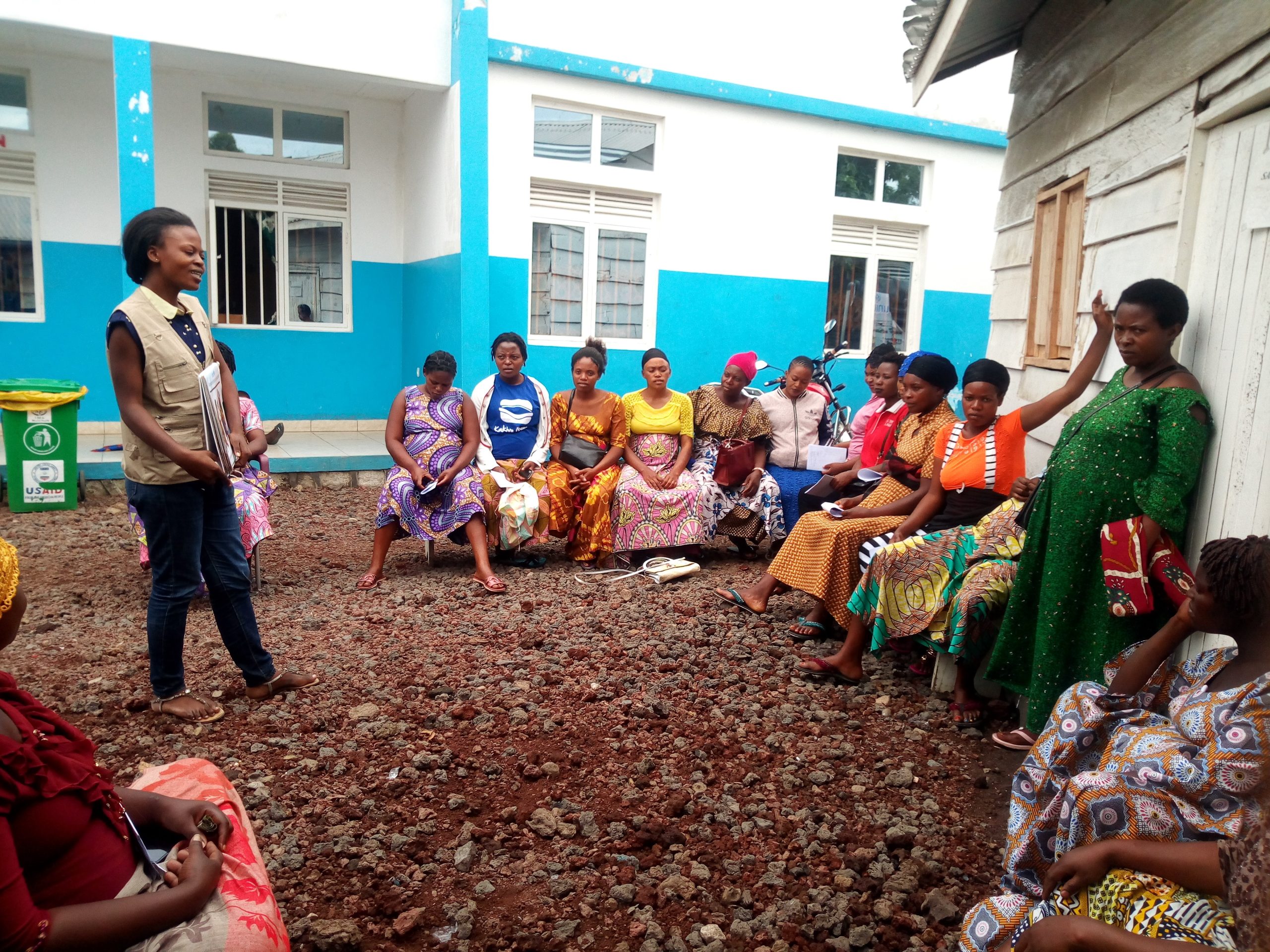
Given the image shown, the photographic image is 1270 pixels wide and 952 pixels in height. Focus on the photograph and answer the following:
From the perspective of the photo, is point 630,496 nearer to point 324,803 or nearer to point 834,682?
point 834,682

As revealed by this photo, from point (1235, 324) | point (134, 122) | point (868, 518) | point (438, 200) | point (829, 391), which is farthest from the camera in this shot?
point (438, 200)

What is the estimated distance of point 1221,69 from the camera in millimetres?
2945

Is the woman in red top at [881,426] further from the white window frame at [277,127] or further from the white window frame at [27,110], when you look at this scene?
the white window frame at [27,110]

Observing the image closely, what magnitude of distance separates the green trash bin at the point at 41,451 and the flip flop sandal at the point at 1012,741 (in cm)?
668

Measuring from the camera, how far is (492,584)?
519 cm

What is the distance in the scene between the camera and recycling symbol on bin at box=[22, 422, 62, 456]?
21.9 feet

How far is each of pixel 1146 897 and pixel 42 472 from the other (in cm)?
747

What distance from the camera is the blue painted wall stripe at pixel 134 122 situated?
7.35 metres

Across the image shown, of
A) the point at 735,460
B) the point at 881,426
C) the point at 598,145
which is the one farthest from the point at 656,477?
the point at 598,145

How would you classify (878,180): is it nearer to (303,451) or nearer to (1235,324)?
(303,451)

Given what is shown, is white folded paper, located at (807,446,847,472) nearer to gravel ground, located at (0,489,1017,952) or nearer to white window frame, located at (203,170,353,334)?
gravel ground, located at (0,489,1017,952)

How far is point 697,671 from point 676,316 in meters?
6.38

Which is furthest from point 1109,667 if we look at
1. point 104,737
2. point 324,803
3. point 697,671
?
point 104,737

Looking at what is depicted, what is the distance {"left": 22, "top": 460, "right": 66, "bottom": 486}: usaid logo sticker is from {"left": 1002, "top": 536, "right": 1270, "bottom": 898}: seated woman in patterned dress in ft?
23.0
